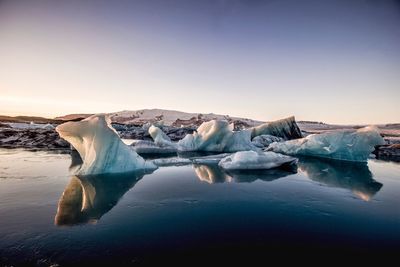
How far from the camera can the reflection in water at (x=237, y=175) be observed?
743 centimetres

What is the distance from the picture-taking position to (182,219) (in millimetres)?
4086

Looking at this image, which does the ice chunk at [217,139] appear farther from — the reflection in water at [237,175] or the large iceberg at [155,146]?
the reflection in water at [237,175]

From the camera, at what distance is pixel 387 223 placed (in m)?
4.20

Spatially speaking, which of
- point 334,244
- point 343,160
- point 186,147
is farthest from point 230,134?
point 334,244

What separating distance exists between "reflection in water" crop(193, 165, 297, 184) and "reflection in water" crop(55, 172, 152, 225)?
6.86ft

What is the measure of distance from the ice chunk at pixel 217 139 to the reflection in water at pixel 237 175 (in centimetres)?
592

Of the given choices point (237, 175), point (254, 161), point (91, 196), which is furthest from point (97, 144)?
point (254, 161)

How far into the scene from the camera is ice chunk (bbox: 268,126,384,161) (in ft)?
41.7

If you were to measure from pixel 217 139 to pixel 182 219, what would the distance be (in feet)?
38.6

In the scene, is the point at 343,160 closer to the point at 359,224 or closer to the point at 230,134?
the point at 230,134

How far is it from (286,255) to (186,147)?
45.7ft

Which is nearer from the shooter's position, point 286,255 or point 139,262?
point 139,262

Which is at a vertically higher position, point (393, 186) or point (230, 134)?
point (230, 134)

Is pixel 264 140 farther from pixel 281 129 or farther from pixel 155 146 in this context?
pixel 155 146
